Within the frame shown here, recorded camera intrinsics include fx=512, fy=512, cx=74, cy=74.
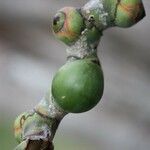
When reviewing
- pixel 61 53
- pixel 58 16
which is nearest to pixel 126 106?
pixel 61 53

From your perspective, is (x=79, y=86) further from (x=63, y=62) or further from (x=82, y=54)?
(x=63, y=62)

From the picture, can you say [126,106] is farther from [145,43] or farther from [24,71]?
[24,71]

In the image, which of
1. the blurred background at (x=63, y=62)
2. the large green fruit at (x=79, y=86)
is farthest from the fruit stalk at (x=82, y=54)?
the blurred background at (x=63, y=62)

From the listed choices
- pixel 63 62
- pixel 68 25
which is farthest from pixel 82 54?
pixel 63 62

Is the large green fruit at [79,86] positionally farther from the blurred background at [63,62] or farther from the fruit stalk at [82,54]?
the blurred background at [63,62]

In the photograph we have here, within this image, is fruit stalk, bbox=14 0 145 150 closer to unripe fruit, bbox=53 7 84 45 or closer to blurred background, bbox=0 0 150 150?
unripe fruit, bbox=53 7 84 45
